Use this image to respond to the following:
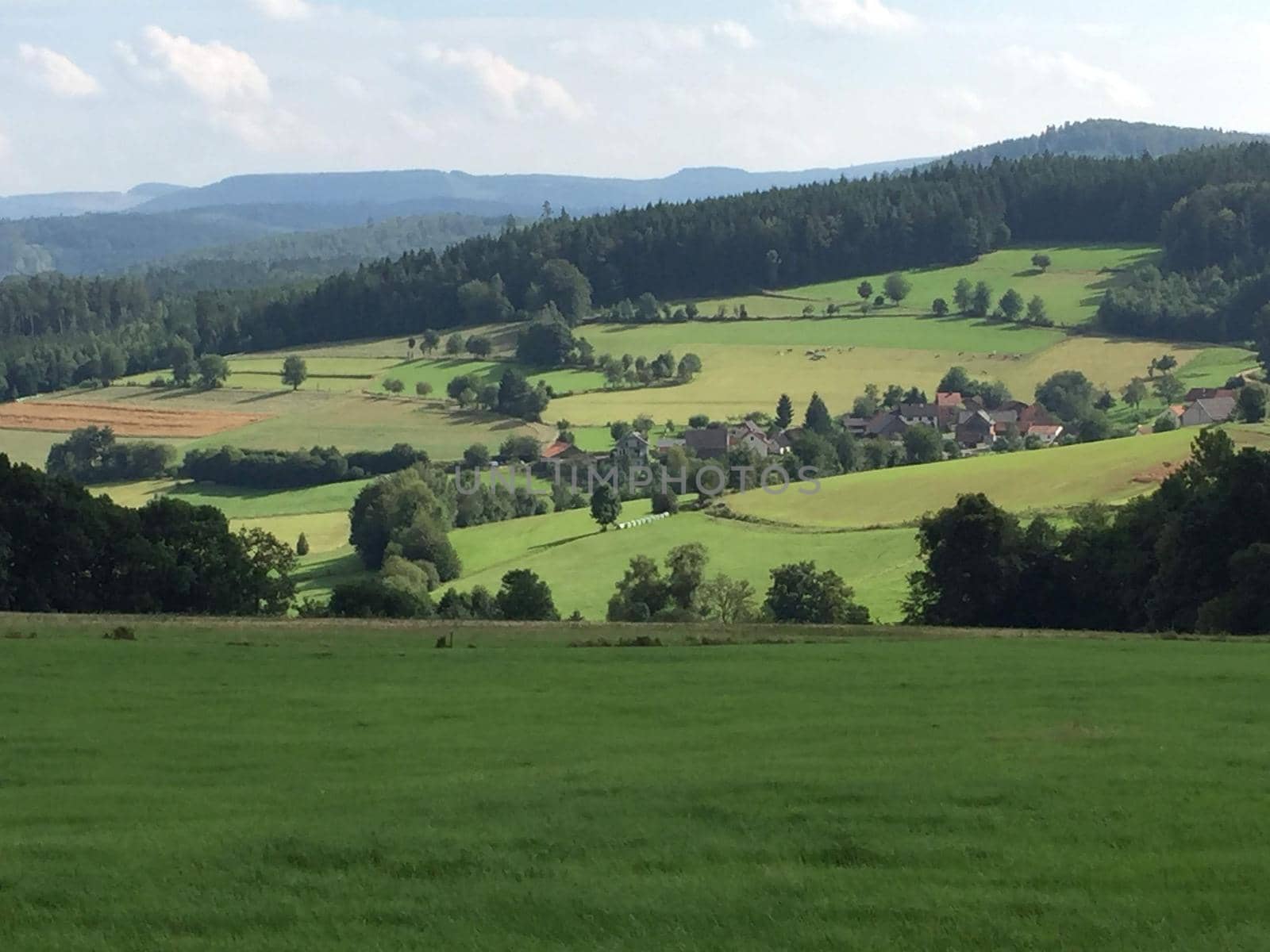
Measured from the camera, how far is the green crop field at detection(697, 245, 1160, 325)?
175750mm

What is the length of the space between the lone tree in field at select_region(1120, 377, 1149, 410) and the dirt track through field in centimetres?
7564

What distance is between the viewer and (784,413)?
13325cm

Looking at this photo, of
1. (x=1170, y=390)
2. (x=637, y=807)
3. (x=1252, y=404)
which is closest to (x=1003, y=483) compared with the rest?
(x=1252, y=404)

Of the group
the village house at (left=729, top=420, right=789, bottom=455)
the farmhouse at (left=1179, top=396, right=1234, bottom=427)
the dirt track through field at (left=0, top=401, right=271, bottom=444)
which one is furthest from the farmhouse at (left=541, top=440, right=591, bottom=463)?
the farmhouse at (left=1179, top=396, right=1234, bottom=427)

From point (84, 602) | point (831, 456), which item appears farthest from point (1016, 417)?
point (84, 602)

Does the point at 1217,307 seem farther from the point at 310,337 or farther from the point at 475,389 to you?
the point at 310,337

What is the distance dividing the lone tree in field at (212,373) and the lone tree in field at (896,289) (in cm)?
7790

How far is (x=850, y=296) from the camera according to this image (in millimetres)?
190375

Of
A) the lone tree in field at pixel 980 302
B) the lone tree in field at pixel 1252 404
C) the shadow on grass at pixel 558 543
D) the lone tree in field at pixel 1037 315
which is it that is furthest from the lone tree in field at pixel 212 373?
the lone tree in field at pixel 1252 404

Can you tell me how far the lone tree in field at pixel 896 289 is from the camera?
185m

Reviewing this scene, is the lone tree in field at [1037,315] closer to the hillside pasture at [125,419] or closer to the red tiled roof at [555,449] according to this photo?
the red tiled roof at [555,449]

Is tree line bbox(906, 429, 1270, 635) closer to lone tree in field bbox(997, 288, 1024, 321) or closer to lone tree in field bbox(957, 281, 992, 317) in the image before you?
lone tree in field bbox(997, 288, 1024, 321)

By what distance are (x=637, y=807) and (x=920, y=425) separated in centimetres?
10320

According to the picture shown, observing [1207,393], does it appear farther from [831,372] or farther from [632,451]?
[632,451]
